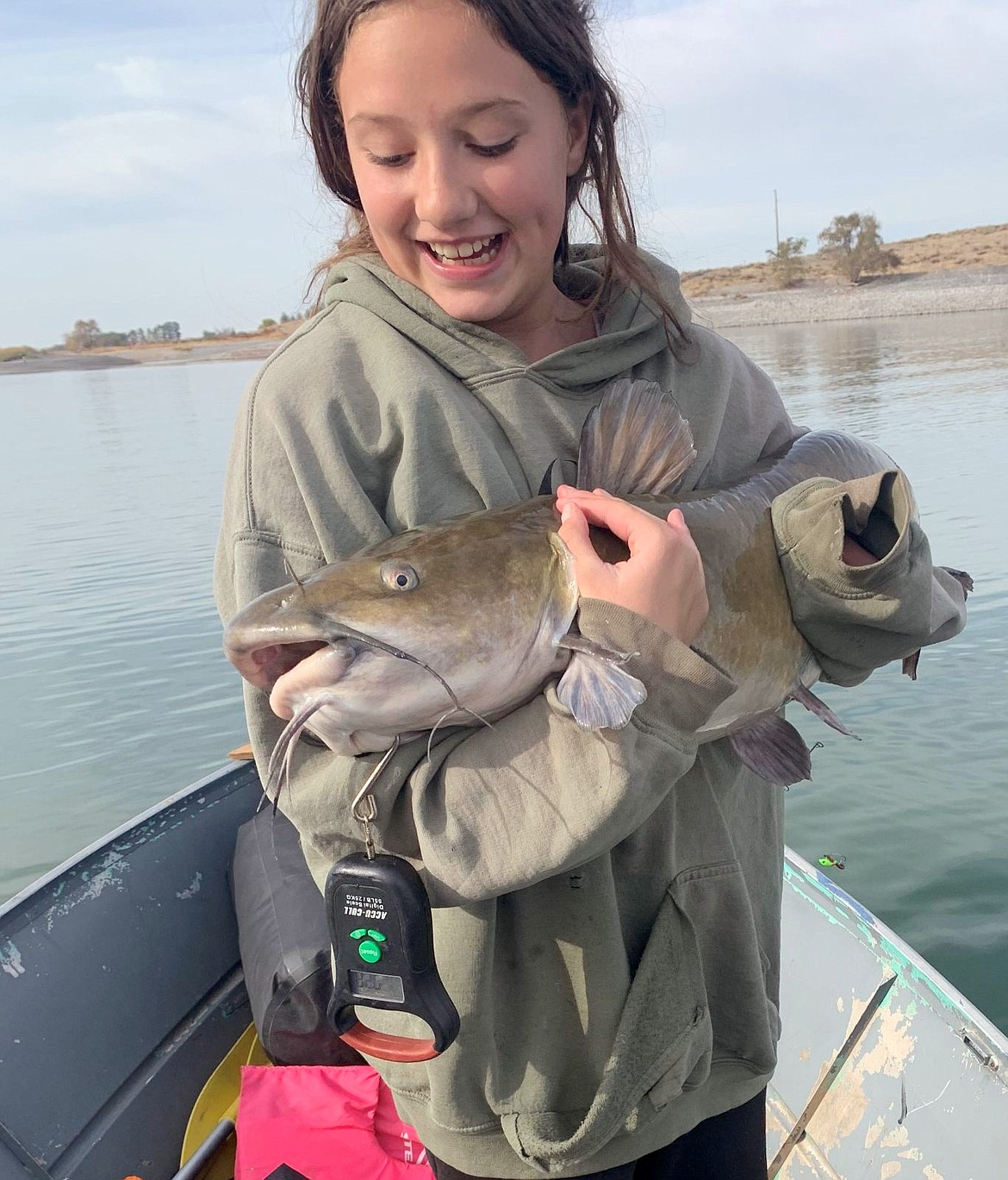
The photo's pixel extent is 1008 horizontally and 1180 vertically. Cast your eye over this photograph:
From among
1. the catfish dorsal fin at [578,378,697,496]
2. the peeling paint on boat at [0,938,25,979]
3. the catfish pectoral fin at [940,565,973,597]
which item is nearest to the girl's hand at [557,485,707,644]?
the catfish dorsal fin at [578,378,697,496]

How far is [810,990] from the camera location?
129 inches

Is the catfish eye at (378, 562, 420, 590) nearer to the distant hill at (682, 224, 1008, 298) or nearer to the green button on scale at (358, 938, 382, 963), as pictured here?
the green button on scale at (358, 938, 382, 963)

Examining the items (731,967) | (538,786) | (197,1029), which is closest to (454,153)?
(538,786)

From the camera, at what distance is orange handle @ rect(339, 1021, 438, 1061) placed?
1.43 meters

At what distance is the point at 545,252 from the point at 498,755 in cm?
86

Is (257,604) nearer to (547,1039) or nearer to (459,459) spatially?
(459,459)

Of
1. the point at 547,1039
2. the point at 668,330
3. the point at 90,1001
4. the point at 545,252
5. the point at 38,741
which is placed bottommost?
the point at 38,741

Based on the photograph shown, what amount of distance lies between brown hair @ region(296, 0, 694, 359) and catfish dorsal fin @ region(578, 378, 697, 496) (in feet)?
0.89

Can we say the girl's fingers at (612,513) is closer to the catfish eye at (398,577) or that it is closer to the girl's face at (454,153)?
the catfish eye at (398,577)

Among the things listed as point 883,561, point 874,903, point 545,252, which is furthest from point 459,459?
point 874,903

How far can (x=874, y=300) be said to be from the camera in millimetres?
50781

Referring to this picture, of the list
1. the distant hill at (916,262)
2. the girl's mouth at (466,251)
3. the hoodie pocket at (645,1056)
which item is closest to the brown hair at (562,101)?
the girl's mouth at (466,251)

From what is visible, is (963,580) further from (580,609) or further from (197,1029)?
(197,1029)

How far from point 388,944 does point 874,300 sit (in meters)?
54.8
